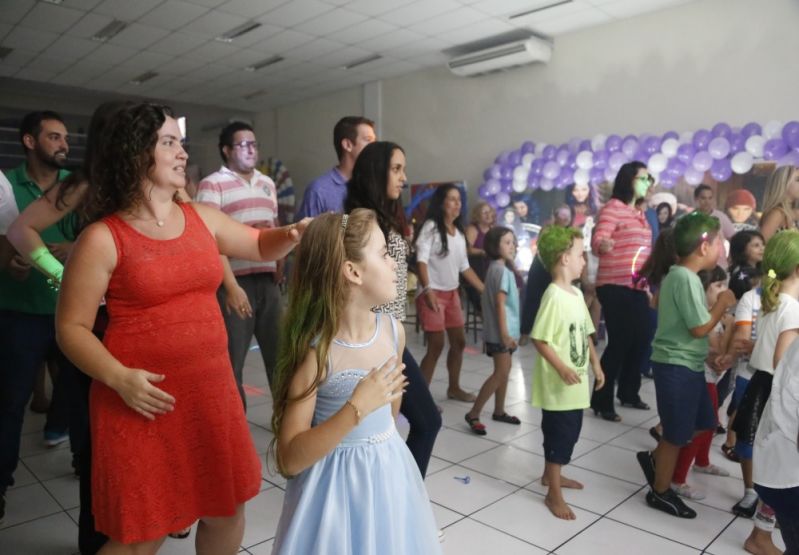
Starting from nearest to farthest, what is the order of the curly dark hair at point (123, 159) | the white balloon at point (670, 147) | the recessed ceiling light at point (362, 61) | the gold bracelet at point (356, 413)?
1. the gold bracelet at point (356, 413)
2. the curly dark hair at point (123, 159)
3. the white balloon at point (670, 147)
4. the recessed ceiling light at point (362, 61)

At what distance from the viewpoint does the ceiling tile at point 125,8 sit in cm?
610

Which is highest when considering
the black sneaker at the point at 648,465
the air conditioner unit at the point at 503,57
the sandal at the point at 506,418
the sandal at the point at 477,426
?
the air conditioner unit at the point at 503,57

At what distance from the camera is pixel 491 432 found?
11.7 feet

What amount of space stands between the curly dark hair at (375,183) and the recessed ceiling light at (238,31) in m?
5.39

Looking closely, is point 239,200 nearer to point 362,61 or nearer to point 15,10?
point 15,10

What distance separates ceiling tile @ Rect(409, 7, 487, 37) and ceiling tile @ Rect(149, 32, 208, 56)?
2801 mm

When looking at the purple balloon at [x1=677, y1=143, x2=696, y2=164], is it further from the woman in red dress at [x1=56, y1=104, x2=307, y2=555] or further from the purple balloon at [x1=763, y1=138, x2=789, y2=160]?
the woman in red dress at [x1=56, y1=104, x2=307, y2=555]

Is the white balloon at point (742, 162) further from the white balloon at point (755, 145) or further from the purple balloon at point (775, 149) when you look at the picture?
the purple balloon at point (775, 149)

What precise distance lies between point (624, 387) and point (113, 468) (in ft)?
11.4

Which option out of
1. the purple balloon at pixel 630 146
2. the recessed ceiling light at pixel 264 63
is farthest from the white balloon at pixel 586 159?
the recessed ceiling light at pixel 264 63

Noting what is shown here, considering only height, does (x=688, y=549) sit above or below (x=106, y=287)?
below

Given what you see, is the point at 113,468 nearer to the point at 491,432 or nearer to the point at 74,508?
the point at 74,508

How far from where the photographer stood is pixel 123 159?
147 centimetres

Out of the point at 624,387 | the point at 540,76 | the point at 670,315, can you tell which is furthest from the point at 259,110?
the point at 670,315
